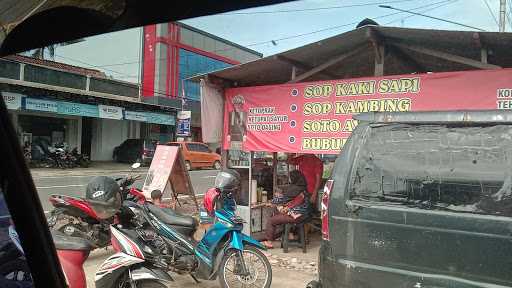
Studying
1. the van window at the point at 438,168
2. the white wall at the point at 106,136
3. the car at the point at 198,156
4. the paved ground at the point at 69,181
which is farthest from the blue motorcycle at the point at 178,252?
the white wall at the point at 106,136

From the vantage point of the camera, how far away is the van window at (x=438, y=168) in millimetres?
3141

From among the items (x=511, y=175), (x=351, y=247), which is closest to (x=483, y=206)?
(x=511, y=175)

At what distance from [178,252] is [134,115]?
72.2 feet

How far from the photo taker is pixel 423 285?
324 cm

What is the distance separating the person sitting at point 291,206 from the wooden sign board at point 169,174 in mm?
2678

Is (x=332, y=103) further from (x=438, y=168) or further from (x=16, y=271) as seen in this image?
(x=16, y=271)

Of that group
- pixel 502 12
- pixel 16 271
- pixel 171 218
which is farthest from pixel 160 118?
pixel 16 271

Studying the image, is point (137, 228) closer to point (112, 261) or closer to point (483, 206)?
point (112, 261)

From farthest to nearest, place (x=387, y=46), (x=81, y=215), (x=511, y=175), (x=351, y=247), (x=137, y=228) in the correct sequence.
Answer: (x=387, y=46)
(x=81, y=215)
(x=137, y=228)
(x=351, y=247)
(x=511, y=175)

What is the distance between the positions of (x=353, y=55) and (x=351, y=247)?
438 centimetres

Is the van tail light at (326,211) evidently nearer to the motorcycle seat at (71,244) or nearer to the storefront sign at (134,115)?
the motorcycle seat at (71,244)

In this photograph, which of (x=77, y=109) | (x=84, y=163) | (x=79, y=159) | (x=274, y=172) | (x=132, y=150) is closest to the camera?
(x=274, y=172)

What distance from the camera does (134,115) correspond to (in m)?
26.0

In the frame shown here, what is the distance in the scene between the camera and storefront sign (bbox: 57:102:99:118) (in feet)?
71.9
